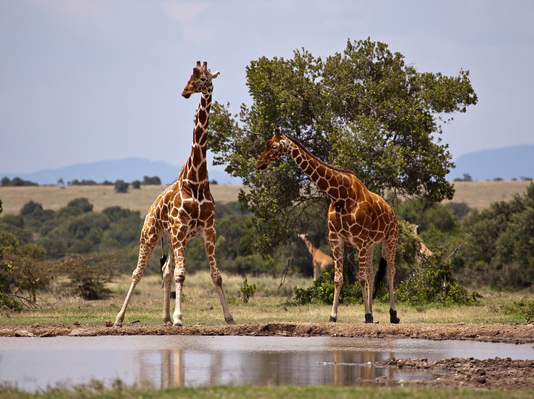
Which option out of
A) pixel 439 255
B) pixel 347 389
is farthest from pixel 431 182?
pixel 347 389

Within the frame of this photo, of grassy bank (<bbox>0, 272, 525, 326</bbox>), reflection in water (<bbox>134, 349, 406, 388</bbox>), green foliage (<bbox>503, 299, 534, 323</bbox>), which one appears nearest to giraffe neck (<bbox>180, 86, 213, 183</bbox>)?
grassy bank (<bbox>0, 272, 525, 326</bbox>)

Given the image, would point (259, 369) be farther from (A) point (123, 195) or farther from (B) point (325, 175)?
(A) point (123, 195)

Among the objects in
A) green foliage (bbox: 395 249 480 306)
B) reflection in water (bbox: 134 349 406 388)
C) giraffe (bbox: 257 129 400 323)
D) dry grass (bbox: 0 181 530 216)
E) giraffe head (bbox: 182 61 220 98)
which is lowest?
reflection in water (bbox: 134 349 406 388)

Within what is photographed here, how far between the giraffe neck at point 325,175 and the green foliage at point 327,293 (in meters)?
6.65

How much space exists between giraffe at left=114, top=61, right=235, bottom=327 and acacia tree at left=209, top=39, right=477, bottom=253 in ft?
24.4

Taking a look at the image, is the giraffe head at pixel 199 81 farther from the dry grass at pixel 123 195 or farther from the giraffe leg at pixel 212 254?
the dry grass at pixel 123 195

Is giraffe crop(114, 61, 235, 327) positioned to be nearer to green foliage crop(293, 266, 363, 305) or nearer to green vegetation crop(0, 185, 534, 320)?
green vegetation crop(0, 185, 534, 320)

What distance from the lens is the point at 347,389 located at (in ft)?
29.3

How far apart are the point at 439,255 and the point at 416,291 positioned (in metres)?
1.25

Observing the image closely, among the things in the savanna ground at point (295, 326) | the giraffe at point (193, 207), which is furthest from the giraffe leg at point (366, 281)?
the giraffe at point (193, 207)

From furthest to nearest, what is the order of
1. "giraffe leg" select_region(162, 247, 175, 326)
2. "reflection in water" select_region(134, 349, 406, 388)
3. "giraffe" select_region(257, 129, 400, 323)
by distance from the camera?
"giraffe" select_region(257, 129, 400, 323) < "giraffe leg" select_region(162, 247, 175, 326) < "reflection in water" select_region(134, 349, 406, 388)

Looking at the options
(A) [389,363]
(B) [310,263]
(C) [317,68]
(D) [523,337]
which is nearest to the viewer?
(A) [389,363]

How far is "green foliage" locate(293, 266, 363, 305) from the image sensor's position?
23.5 metres

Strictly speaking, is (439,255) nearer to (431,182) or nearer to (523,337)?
(431,182)
